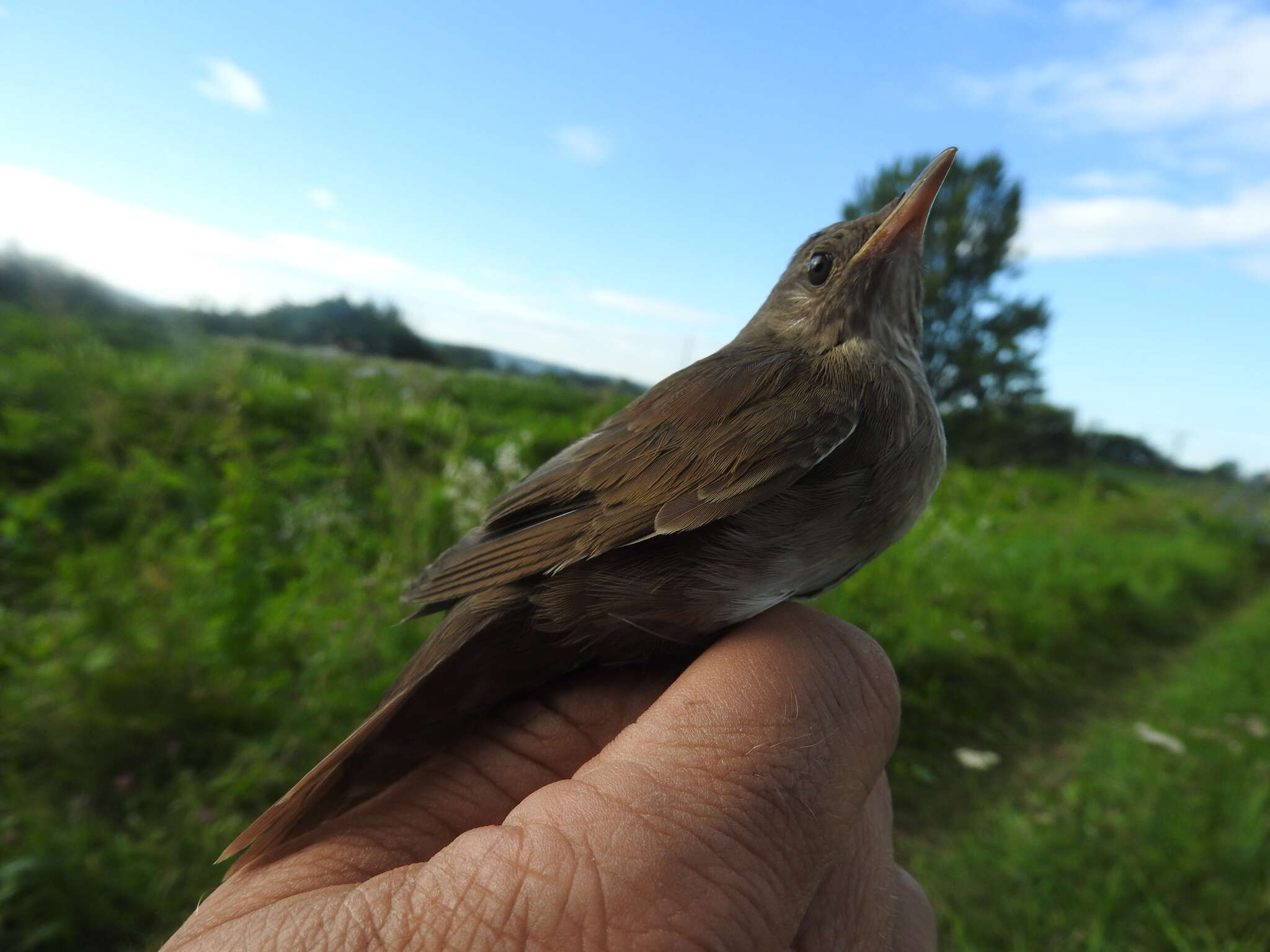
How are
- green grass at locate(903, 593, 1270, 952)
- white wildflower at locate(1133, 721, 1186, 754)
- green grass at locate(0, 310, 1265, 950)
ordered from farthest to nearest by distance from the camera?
white wildflower at locate(1133, 721, 1186, 754) < green grass at locate(903, 593, 1270, 952) < green grass at locate(0, 310, 1265, 950)

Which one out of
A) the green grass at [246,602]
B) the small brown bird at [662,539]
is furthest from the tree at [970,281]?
the small brown bird at [662,539]

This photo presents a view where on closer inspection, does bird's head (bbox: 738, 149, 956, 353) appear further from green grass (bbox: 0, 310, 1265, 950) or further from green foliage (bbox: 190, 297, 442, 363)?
green foliage (bbox: 190, 297, 442, 363)

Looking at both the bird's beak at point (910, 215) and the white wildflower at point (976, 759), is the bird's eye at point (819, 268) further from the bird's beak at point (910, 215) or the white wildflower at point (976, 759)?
the white wildflower at point (976, 759)

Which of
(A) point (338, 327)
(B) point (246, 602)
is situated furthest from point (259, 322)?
(B) point (246, 602)

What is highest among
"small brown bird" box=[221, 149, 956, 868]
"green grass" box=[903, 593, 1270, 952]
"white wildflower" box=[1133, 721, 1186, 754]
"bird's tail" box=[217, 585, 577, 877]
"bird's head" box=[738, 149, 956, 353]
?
"bird's head" box=[738, 149, 956, 353]

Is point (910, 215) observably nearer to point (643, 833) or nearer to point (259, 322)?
point (643, 833)

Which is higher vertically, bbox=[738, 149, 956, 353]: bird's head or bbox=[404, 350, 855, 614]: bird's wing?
bbox=[738, 149, 956, 353]: bird's head

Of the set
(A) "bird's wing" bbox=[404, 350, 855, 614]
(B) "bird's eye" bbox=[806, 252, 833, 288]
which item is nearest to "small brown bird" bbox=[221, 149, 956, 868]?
(A) "bird's wing" bbox=[404, 350, 855, 614]
